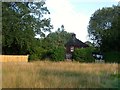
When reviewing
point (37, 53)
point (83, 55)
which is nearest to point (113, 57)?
point (83, 55)

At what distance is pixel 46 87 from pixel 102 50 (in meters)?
45.5

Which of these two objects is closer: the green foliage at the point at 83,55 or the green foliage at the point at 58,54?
the green foliage at the point at 58,54

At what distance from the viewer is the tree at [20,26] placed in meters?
48.8

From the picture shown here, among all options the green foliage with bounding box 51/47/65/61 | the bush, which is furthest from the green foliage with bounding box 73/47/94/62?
the bush

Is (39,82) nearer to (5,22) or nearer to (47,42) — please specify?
(5,22)

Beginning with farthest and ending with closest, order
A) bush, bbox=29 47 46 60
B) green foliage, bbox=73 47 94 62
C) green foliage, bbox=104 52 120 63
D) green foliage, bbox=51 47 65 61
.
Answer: bush, bbox=29 47 46 60 < green foliage, bbox=73 47 94 62 < green foliage, bbox=51 47 65 61 < green foliage, bbox=104 52 120 63

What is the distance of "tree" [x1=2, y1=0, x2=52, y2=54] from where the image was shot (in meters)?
48.8

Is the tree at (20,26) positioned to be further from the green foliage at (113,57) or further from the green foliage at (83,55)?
the green foliage at (113,57)

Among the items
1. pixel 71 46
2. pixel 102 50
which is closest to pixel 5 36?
pixel 102 50

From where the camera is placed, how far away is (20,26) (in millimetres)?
50719

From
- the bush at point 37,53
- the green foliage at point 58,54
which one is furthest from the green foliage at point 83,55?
the bush at point 37,53

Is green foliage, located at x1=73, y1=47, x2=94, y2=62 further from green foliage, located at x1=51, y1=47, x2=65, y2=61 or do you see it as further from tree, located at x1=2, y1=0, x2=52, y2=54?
tree, located at x1=2, y1=0, x2=52, y2=54

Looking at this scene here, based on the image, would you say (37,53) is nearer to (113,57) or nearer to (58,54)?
(58,54)

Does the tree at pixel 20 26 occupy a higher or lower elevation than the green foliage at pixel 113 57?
higher
